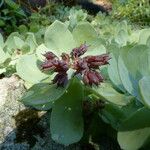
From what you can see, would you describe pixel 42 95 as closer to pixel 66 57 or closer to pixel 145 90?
pixel 66 57

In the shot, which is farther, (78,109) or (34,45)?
(34,45)

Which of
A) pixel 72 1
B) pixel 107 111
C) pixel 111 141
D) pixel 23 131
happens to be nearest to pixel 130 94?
pixel 107 111

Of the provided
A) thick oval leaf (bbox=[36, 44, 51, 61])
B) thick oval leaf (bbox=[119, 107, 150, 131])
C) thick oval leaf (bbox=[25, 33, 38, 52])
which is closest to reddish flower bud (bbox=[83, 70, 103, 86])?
thick oval leaf (bbox=[119, 107, 150, 131])

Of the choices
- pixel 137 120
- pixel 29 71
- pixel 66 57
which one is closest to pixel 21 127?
pixel 29 71

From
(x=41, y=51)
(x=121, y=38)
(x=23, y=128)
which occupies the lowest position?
(x=23, y=128)

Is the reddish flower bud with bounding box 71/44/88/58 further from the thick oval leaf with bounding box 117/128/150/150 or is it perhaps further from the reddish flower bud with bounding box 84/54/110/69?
the thick oval leaf with bounding box 117/128/150/150

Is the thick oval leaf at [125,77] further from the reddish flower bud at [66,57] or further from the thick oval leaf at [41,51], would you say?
the thick oval leaf at [41,51]

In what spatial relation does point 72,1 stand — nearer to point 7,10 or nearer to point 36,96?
point 7,10
